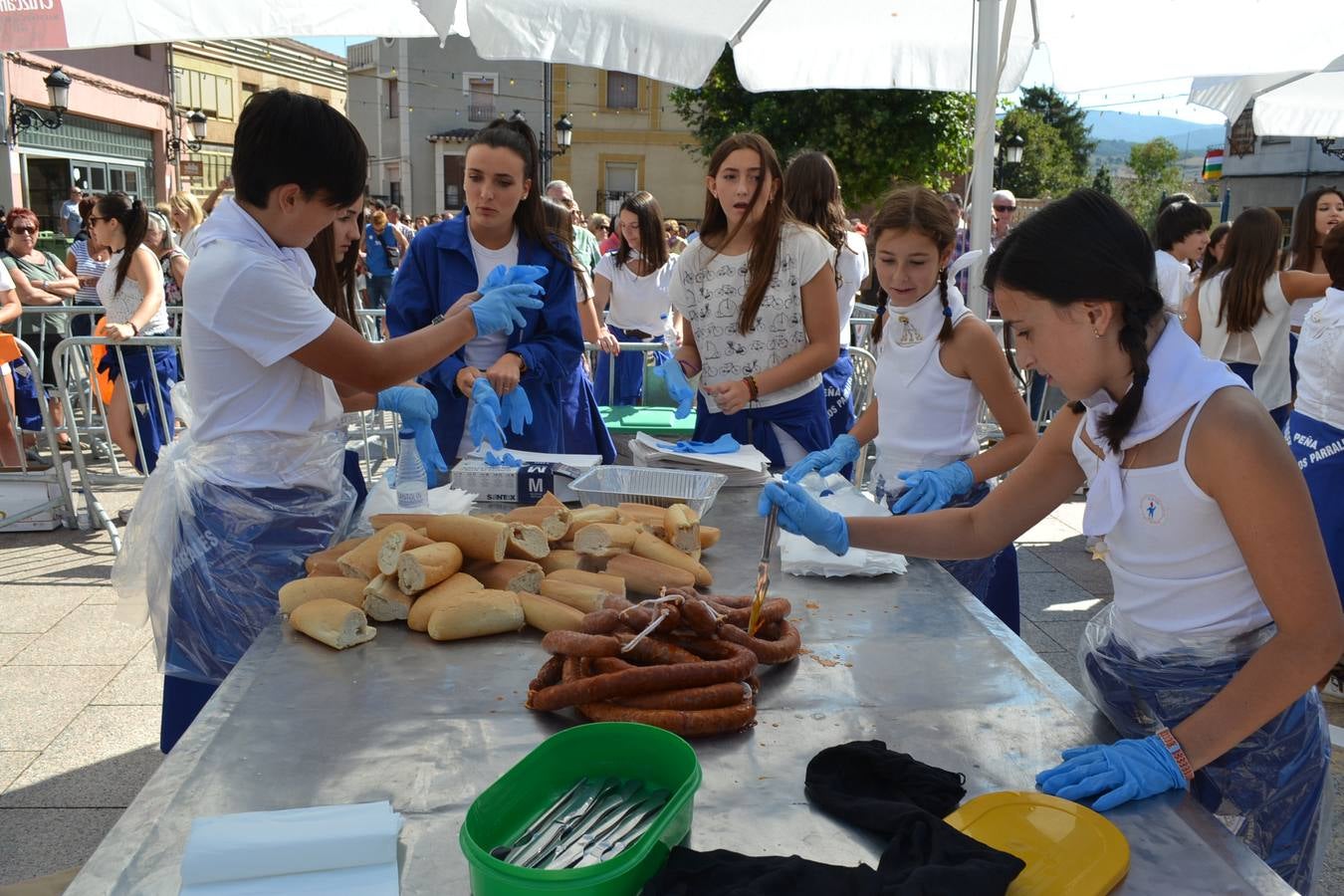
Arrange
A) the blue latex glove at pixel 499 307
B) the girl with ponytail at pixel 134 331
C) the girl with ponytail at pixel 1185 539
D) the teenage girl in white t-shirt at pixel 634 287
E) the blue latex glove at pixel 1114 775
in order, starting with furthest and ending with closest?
the teenage girl in white t-shirt at pixel 634 287
the girl with ponytail at pixel 134 331
the blue latex glove at pixel 499 307
the girl with ponytail at pixel 1185 539
the blue latex glove at pixel 1114 775

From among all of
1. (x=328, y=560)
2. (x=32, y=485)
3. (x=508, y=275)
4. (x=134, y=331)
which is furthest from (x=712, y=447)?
(x=32, y=485)

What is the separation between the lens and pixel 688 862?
122cm

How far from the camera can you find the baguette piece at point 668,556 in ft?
7.63

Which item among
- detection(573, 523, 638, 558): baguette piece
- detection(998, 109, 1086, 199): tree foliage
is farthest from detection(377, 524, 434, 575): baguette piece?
detection(998, 109, 1086, 199): tree foliage

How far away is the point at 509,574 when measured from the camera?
7.16 feet

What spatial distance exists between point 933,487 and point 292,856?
1.85 meters

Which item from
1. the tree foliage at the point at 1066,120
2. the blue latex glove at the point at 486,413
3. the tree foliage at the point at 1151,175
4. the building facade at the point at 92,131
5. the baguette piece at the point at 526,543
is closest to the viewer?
the baguette piece at the point at 526,543

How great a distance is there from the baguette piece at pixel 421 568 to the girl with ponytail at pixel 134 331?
4.50 meters

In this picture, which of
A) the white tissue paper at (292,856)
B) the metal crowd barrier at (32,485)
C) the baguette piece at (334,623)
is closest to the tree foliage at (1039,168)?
the metal crowd barrier at (32,485)

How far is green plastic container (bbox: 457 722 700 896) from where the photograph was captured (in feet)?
3.67

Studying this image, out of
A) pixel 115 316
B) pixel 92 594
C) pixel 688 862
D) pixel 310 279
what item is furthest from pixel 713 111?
pixel 688 862

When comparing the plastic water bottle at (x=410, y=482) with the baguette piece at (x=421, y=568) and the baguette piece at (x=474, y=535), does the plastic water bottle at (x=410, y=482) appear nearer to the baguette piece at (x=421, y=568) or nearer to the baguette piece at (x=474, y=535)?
the baguette piece at (x=474, y=535)

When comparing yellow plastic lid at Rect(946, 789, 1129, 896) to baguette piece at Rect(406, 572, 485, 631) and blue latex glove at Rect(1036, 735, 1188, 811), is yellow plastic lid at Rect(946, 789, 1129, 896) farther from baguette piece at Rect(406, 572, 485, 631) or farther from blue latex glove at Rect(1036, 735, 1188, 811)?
baguette piece at Rect(406, 572, 485, 631)

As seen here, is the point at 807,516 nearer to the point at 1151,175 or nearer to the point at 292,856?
the point at 292,856
